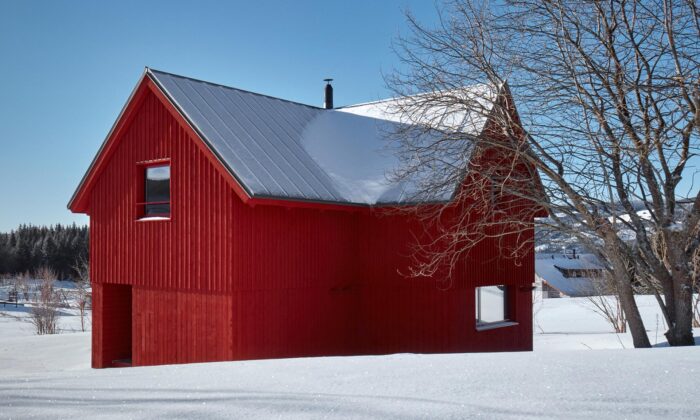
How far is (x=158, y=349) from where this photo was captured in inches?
560

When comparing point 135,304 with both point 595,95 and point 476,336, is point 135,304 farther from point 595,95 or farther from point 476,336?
point 595,95

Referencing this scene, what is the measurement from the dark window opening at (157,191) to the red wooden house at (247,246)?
4cm

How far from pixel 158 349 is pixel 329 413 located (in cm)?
971

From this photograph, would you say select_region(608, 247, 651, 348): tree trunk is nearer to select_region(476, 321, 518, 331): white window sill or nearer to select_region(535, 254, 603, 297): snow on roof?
select_region(476, 321, 518, 331): white window sill

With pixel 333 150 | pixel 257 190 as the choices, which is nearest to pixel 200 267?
pixel 257 190

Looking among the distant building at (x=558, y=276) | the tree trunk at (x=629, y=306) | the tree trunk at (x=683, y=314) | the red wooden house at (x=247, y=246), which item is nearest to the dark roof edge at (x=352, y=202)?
the red wooden house at (x=247, y=246)

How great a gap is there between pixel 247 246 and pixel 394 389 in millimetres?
6927

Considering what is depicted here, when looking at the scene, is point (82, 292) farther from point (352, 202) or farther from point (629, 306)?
point (629, 306)

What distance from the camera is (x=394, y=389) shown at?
6430 mm

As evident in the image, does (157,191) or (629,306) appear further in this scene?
(157,191)

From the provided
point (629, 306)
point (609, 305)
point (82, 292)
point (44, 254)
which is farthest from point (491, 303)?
point (44, 254)

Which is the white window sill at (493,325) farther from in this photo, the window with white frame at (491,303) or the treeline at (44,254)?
the treeline at (44,254)

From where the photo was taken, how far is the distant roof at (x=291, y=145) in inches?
518

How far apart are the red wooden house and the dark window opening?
4 centimetres
